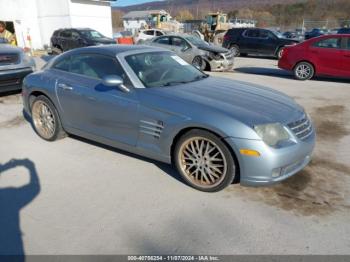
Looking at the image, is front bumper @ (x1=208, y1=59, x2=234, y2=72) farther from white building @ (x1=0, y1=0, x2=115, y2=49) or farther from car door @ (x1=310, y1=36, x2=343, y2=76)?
white building @ (x1=0, y1=0, x2=115, y2=49)

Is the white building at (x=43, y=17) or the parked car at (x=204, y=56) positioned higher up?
the white building at (x=43, y=17)

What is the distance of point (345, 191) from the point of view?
3.58 m

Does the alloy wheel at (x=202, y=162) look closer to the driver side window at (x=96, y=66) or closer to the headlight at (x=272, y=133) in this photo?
the headlight at (x=272, y=133)

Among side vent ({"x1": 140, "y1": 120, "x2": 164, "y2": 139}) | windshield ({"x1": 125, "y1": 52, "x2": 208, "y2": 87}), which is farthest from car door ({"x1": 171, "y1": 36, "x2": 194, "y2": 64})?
side vent ({"x1": 140, "y1": 120, "x2": 164, "y2": 139})

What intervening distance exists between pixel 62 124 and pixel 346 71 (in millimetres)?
8930

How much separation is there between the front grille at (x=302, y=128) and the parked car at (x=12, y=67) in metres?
6.73

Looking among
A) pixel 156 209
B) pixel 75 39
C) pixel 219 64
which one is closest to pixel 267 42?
pixel 219 64

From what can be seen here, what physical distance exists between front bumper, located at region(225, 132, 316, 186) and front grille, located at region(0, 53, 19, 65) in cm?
662

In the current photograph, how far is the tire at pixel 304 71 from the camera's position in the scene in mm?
10766

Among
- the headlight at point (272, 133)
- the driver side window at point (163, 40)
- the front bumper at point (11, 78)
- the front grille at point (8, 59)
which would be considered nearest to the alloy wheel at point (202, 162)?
the headlight at point (272, 133)

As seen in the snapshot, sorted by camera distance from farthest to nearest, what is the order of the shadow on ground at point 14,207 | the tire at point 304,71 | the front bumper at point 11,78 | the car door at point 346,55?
the tire at point 304,71, the car door at point 346,55, the front bumper at point 11,78, the shadow on ground at point 14,207

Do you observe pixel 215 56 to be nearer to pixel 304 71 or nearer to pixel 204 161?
pixel 304 71

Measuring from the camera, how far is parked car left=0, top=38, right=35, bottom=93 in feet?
24.9

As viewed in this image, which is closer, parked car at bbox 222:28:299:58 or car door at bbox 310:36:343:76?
car door at bbox 310:36:343:76
